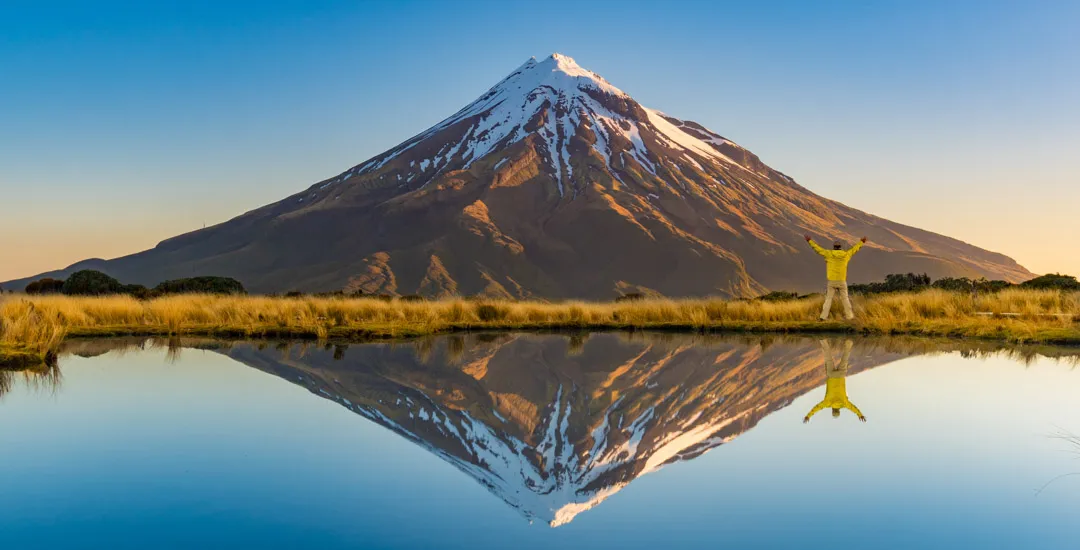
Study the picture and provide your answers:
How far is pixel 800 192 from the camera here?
6024 inches

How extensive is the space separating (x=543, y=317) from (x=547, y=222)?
106 meters

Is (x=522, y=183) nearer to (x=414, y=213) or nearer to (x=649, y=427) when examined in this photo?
(x=414, y=213)

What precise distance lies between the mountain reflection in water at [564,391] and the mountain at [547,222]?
85031 mm

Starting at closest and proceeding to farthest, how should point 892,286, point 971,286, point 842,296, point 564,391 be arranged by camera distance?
point 564,391, point 842,296, point 971,286, point 892,286

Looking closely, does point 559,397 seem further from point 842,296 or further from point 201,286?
point 201,286

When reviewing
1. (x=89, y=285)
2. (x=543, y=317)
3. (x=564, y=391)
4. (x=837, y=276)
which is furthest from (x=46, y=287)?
(x=564, y=391)

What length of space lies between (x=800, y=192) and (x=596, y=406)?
502ft

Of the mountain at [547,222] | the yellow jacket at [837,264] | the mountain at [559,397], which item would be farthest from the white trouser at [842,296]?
the mountain at [547,222]

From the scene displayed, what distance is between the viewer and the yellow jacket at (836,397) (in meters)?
6.94

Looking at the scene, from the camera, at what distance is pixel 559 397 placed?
799 cm

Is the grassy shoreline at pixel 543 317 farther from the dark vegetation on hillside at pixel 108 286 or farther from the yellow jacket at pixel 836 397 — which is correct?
the dark vegetation on hillside at pixel 108 286

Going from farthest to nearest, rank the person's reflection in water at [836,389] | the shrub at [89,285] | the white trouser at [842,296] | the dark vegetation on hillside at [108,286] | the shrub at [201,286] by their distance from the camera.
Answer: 1. the shrub at [89,285]
2. the dark vegetation on hillside at [108,286]
3. the shrub at [201,286]
4. the white trouser at [842,296]
5. the person's reflection in water at [836,389]

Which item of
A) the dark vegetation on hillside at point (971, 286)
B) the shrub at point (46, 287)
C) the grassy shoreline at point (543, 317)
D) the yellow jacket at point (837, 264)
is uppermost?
the yellow jacket at point (837, 264)

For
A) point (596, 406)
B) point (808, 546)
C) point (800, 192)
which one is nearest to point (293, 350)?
point (596, 406)
